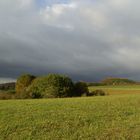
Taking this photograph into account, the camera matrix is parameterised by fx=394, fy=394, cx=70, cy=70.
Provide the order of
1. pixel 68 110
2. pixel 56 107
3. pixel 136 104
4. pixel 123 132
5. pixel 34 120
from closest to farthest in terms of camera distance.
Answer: pixel 123 132, pixel 34 120, pixel 68 110, pixel 56 107, pixel 136 104

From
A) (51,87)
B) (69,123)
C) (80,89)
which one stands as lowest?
(69,123)

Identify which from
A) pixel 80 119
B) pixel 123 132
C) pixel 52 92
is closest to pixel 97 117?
A: pixel 80 119

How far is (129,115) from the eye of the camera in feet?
68.0

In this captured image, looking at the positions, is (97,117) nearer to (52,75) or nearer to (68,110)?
(68,110)

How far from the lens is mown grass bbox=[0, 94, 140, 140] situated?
15930mm

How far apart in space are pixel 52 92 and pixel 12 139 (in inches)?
1301

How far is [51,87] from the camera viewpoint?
4862 centimetres

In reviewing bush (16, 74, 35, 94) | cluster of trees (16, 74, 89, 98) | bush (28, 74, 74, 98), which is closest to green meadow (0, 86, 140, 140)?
cluster of trees (16, 74, 89, 98)

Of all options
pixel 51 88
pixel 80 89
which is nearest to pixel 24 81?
pixel 80 89

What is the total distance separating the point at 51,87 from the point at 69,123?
102ft

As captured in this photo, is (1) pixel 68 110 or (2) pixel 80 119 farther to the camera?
(1) pixel 68 110

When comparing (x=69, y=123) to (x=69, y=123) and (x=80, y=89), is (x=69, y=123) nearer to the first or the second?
(x=69, y=123)

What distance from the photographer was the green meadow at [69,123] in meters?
15.9

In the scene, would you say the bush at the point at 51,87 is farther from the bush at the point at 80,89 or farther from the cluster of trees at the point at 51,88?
the bush at the point at 80,89
